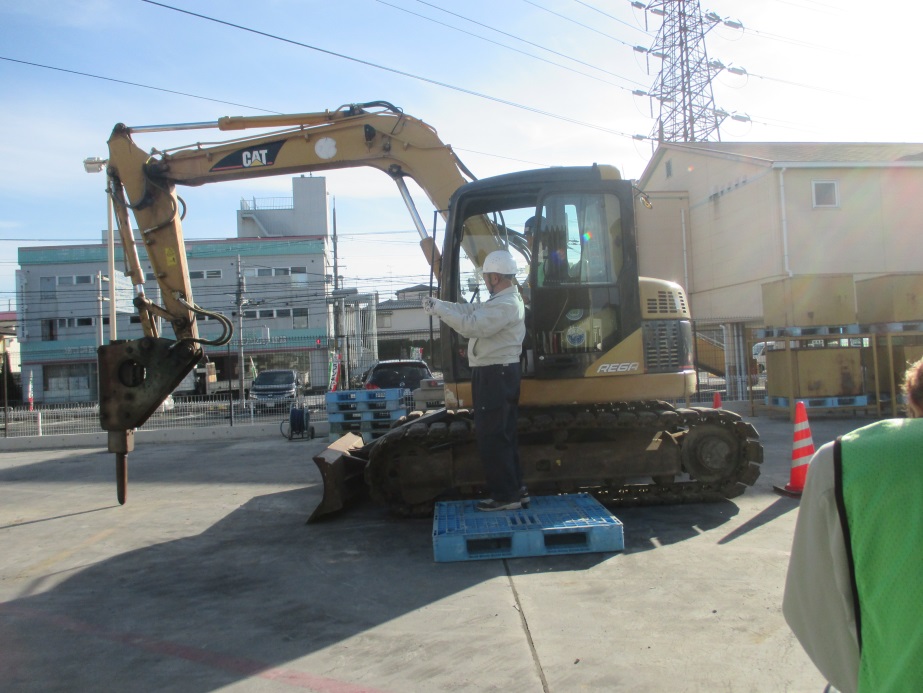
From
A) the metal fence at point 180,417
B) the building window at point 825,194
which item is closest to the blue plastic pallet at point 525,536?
the metal fence at point 180,417

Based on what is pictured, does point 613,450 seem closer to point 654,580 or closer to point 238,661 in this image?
point 654,580

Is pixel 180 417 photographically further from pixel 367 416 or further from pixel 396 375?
pixel 367 416

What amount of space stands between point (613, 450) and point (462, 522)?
1.93 m

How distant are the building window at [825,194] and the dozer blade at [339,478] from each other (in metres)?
16.6

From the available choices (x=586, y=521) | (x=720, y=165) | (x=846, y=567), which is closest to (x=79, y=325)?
(x=720, y=165)

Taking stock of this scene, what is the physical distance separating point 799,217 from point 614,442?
49.1ft

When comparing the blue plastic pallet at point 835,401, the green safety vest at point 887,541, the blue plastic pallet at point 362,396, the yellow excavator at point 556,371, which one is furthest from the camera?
the blue plastic pallet at point 835,401

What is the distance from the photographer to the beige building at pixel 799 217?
60.8 ft

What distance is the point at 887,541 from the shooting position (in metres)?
1.31

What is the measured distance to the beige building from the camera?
60.8ft

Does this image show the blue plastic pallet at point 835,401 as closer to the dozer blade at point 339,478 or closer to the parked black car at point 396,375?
the parked black car at point 396,375

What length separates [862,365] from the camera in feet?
46.6

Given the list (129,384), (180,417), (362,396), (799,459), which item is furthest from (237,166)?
(180,417)

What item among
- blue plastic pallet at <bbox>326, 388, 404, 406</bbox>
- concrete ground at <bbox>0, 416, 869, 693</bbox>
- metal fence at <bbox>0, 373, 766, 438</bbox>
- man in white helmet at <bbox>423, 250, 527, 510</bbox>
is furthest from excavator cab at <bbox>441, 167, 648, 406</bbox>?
metal fence at <bbox>0, 373, 766, 438</bbox>
